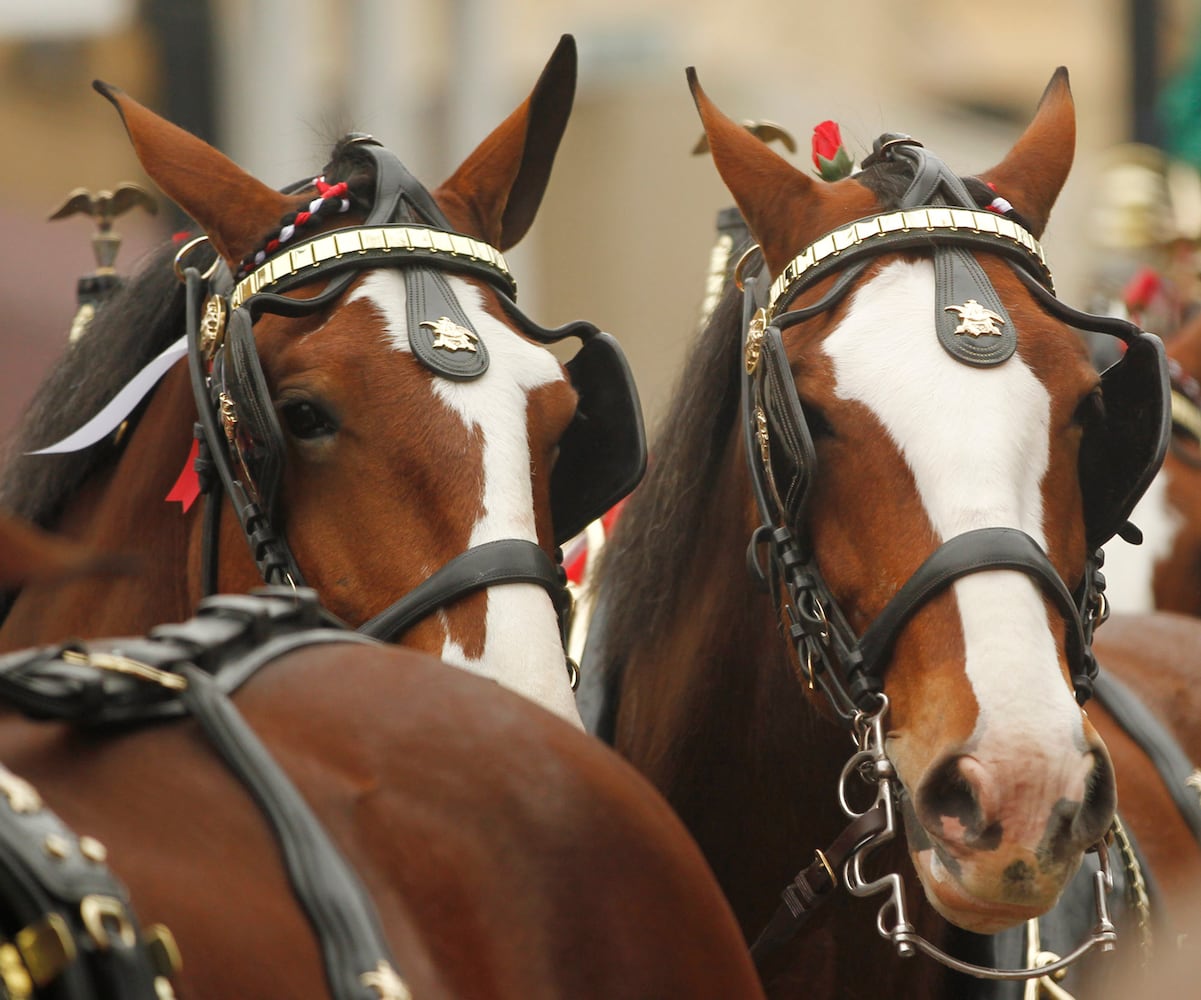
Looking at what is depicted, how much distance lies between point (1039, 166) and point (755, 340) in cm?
46

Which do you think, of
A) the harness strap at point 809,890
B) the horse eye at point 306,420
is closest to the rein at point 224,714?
the horse eye at point 306,420

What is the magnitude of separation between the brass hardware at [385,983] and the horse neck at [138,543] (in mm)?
1017

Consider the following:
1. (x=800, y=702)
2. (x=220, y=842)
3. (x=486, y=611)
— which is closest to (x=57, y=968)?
(x=220, y=842)

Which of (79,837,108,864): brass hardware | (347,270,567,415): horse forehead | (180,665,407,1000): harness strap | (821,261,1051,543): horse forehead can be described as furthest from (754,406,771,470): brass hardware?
(79,837,108,864): brass hardware

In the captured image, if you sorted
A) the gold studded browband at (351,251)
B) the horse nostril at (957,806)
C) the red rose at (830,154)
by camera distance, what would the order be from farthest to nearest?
the red rose at (830,154)
the gold studded browband at (351,251)
the horse nostril at (957,806)

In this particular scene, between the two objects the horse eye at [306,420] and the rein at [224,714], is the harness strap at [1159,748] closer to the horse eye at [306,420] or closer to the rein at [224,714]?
the horse eye at [306,420]

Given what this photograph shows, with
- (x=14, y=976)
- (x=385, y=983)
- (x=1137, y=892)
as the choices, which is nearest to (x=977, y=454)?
(x=1137, y=892)

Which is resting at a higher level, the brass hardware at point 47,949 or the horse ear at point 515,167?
the horse ear at point 515,167

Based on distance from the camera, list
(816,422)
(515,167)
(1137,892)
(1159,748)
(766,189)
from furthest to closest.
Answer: (1159,748) < (515,167) < (1137,892) < (766,189) < (816,422)

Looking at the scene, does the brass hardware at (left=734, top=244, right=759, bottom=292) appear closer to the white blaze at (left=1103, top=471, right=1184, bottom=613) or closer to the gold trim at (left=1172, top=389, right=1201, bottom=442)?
the white blaze at (left=1103, top=471, right=1184, bottom=613)

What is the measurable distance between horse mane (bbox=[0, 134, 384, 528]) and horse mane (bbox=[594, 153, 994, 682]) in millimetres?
525

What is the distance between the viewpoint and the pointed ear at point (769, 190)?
2.47 meters

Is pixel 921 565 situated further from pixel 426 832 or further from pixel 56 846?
pixel 56 846

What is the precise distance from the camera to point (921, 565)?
2.11 m
